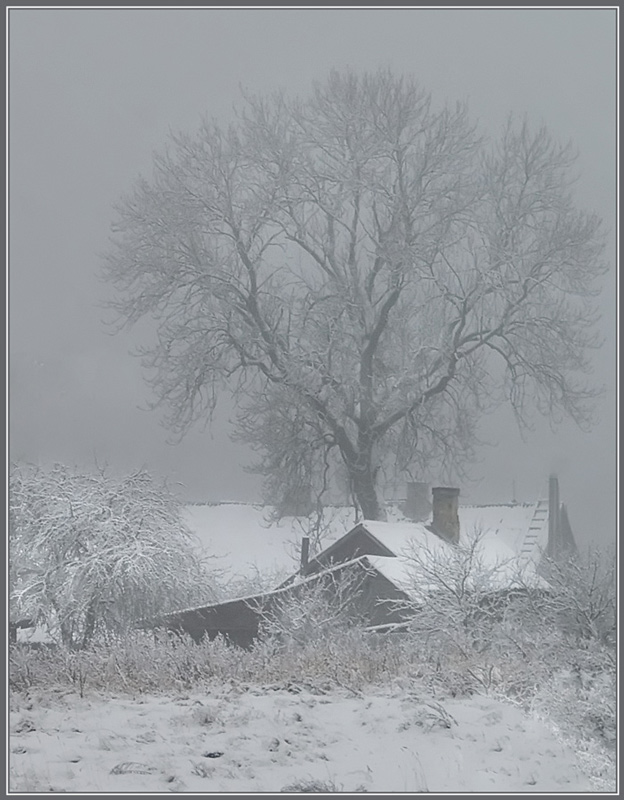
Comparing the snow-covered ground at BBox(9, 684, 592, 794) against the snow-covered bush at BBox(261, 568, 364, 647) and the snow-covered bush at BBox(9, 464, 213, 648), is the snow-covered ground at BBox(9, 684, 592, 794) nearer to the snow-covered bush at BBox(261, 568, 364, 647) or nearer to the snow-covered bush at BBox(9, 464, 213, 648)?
the snow-covered bush at BBox(261, 568, 364, 647)

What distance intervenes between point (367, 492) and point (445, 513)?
2.07m

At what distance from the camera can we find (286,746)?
27.1ft

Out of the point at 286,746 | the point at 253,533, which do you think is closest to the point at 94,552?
the point at 253,533

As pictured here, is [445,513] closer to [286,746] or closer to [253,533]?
[253,533]

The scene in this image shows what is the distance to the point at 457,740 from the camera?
8.37 meters

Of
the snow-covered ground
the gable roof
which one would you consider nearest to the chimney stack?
the gable roof

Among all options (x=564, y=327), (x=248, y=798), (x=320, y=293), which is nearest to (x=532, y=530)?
(x=564, y=327)

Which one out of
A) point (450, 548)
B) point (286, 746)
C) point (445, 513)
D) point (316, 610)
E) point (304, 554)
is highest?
point (445, 513)

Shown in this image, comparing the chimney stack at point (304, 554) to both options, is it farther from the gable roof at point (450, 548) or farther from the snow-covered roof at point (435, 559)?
the snow-covered roof at point (435, 559)

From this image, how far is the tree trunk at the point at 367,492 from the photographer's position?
21.5m

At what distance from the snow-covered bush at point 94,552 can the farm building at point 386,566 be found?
3.89ft

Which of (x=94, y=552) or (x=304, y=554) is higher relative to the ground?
(x=94, y=552)

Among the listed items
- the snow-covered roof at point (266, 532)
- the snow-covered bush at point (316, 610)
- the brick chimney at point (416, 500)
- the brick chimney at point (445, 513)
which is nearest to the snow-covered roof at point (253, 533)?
the snow-covered roof at point (266, 532)

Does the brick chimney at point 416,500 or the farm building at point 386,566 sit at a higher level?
the brick chimney at point 416,500
